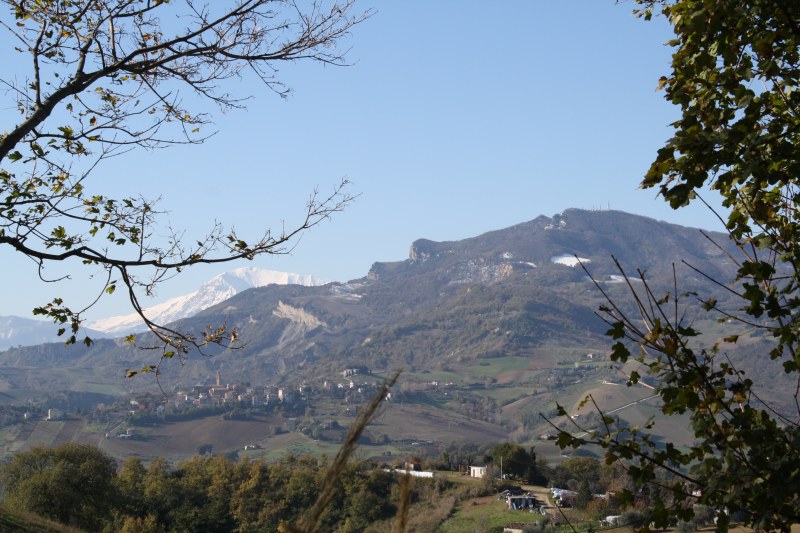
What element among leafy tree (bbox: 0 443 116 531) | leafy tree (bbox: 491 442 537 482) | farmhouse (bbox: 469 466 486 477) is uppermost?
leafy tree (bbox: 0 443 116 531)

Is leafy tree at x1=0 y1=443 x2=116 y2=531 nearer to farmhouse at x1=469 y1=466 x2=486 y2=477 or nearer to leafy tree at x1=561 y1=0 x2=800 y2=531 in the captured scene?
farmhouse at x1=469 y1=466 x2=486 y2=477

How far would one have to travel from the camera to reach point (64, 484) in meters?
33.3

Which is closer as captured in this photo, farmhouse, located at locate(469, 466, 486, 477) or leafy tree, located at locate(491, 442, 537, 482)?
leafy tree, located at locate(491, 442, 537, 482)

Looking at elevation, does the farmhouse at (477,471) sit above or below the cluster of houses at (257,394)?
below

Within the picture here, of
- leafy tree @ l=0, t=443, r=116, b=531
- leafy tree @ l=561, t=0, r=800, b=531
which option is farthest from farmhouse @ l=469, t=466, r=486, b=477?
leafy tree @ l=561, t=0, r=800, b=531

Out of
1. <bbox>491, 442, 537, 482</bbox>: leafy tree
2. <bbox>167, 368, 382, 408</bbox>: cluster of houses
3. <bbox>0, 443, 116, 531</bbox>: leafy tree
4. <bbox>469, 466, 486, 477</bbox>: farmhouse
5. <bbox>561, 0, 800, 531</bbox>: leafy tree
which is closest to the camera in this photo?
<bbox>561, 0, 800, 531</bbox>: leafy tree

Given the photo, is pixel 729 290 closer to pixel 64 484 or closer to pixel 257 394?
pixel 64 484

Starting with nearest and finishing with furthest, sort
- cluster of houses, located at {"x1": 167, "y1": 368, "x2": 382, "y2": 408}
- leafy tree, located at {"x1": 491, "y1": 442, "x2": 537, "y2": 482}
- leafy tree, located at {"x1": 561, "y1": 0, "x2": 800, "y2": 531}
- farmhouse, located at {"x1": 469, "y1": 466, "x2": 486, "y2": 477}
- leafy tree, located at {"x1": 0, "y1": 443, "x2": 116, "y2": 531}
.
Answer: leafy tree, located at {"x1": 561, "y1": 0, "x2": 800, "y2": 531}
leafy tree, located at {"x1": 0, "y1": 443, "x2": 116, "y2": 531}
leafy tree, located at {"x1": 491, "y1": 442, "x2": 537, "y2": 482}
farmhouse, located at {"x1": 469, "y1": 466, "x2": 486, "y2": 477}
cluster of houses, located at {"x1": 167, "y1": 368, "x2": 382, "y2": 408}

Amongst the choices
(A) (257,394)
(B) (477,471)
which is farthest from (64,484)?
(A) (257,394)

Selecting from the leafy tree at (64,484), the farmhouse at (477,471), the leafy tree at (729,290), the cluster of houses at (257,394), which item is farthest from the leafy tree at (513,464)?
the cluster of houses at (257,394)

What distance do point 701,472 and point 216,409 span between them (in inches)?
5538

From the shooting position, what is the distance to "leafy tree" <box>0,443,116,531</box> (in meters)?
31.5

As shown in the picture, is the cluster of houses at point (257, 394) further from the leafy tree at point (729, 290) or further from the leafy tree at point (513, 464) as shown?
the leafy tree at point (729, 290)

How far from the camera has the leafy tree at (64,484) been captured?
31.5m
